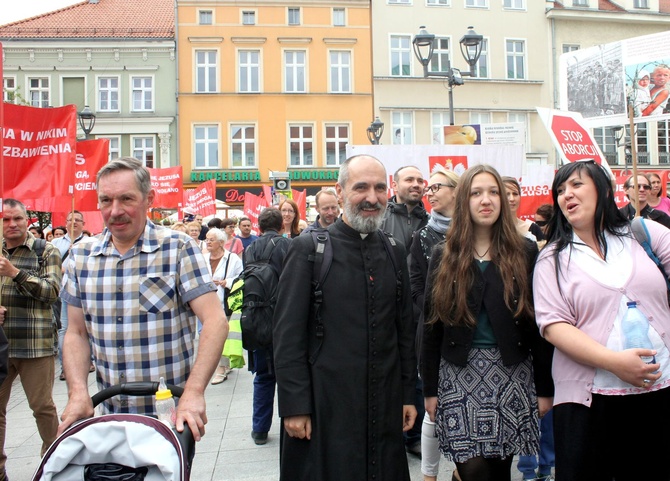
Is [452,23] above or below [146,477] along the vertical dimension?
above

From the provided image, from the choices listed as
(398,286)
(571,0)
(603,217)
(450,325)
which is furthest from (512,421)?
(571,0)

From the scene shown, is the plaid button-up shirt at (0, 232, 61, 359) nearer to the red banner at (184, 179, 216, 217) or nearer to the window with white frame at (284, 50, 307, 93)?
the red banner at (184, 179, 216, 217)

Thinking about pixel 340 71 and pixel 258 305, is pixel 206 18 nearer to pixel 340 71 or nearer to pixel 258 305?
pixel 340 71

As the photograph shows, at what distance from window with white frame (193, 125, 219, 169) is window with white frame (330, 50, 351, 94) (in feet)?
21.6

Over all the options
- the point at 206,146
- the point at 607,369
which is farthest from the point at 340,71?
the point at 607,369

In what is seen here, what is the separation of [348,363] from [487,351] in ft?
2.37

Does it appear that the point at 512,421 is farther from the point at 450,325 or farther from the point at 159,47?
the point at 159,47

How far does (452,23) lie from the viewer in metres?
30.2

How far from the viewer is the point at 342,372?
107 inches

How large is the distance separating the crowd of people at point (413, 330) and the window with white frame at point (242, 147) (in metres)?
26.7

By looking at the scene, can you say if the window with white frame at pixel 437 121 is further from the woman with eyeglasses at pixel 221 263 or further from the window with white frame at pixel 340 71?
the woman with eyeglasses at pixel 221 263

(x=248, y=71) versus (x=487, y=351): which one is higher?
(x=248, y=71)

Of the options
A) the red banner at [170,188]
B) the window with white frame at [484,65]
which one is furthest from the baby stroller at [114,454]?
the window with white frame at [484,65]

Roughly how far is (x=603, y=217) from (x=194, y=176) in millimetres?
26881
